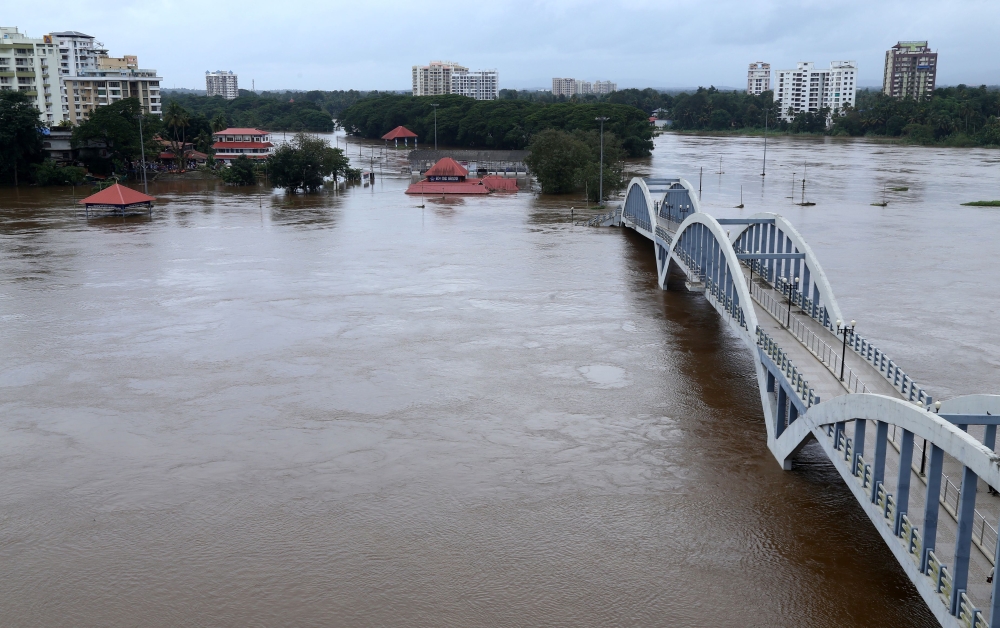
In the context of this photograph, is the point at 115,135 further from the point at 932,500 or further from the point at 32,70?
the point at 932,500

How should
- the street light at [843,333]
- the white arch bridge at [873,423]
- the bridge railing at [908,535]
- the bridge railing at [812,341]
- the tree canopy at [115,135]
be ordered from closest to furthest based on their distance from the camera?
the bridge railing at [908,535] < the white arch bridge at [873,423] < the street light at [843,333] < the bridge railing at [812,341] < the tree canopy at [115,135]

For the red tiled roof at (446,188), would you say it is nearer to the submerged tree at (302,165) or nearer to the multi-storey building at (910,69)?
the submerged tree at (302,165)

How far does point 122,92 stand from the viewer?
106 meters

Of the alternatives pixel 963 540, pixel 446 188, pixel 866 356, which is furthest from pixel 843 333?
pixel 446 188

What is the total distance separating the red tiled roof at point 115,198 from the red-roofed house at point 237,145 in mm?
29091

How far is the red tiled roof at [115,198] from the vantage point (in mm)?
54375

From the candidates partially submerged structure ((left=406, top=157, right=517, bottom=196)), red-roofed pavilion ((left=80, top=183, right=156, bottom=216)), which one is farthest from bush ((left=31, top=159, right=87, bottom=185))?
partially submerged structure ((left=406, top=157, right=517, bottom=196))

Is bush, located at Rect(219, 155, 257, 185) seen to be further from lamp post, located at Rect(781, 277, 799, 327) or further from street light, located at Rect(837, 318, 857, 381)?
street light, located at Rect(837, 318, 857, 381)

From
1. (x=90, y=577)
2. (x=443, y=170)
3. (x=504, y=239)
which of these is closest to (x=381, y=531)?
(x=90, y=577)

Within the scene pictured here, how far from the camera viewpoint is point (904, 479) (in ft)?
41.7

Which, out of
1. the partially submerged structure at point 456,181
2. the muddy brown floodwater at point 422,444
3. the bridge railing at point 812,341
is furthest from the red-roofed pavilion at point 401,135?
the bridge railing at point 812,341

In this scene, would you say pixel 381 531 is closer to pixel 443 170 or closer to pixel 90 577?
pixel 90 577

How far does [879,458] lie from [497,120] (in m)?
87.5

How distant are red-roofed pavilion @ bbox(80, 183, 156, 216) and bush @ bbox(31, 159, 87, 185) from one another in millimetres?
14181
